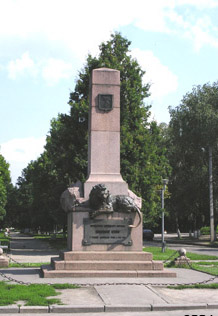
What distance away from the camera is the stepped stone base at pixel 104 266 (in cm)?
1211

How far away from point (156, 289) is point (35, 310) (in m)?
3.30

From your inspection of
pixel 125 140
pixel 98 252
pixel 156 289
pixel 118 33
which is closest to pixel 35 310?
pixel 156 289

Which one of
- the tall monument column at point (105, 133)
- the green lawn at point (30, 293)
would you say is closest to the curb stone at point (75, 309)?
the green lawn at point (30, 293)

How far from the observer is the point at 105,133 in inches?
563

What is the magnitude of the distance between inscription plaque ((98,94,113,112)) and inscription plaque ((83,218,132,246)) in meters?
3.61

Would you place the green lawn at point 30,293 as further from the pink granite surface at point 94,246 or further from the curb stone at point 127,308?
the pink granite surface at point 94,246

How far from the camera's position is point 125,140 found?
26.8 meters

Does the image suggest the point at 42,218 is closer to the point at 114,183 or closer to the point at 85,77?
the point at 85,77

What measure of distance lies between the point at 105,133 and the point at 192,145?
29.5m

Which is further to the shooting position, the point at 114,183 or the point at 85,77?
the point at 85,77

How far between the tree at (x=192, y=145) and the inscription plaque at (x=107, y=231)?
27.8m

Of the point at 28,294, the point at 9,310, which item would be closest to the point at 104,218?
the point at 28,294

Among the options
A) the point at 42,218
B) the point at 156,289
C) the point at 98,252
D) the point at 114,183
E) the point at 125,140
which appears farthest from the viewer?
the point at 42,218

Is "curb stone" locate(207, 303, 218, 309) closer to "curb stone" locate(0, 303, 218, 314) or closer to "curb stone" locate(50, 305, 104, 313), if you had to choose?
"curb stone" locate(0, 303, 218, 314)
